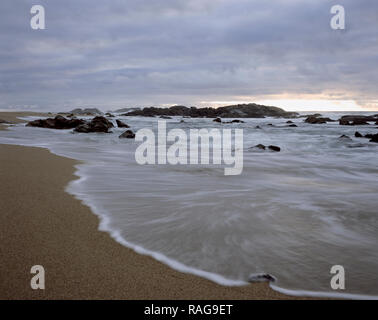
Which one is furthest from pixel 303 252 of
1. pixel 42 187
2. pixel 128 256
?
pixel 42 187

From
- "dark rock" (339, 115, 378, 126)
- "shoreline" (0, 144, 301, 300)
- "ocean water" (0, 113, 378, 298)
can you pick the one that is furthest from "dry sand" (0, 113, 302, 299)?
"dark rock" (339, 115, 378, 126)

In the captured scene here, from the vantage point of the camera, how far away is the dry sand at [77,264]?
5.76ft

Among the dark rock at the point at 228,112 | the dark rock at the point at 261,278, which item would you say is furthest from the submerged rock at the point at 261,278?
the dark rock at the point at 228,112

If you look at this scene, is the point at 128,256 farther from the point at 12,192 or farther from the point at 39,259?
the point at 12,192

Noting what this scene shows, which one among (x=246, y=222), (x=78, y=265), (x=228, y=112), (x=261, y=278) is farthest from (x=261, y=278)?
(x=228, y=112)

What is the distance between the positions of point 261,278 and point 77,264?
1.21m

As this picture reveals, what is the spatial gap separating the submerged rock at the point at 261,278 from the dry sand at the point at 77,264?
0.15 feet

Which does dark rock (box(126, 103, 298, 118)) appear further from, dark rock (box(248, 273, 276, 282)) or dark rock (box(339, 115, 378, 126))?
dark rock (box(248, 273, 276, 282))

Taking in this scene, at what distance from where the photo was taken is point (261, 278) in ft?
6.41

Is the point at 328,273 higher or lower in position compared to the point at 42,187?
lower

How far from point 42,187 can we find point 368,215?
154 inches

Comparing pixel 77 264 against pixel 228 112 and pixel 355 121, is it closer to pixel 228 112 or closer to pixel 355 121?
pixel 355 121

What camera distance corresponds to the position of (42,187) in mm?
3842

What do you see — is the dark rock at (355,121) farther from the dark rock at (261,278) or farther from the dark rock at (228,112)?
the dark rock at (261,278)
